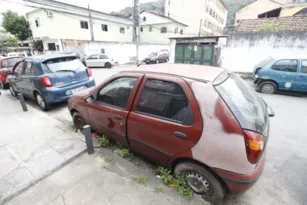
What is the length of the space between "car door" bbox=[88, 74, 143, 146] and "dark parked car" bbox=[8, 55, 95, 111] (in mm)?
2324

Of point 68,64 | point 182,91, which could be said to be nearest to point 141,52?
point 68,64

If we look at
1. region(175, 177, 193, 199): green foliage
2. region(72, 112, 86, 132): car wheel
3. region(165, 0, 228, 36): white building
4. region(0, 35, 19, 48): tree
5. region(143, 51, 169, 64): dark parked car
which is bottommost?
region(175, 177, 193, 199): green foliage

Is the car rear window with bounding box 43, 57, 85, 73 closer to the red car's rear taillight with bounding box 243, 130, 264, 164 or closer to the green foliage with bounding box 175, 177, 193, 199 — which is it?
the green foliage with bounding box 175, 177, 193, 199

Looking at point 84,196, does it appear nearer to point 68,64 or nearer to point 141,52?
point 68,64

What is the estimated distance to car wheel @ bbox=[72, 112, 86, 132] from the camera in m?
3.47

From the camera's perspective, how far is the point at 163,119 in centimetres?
192

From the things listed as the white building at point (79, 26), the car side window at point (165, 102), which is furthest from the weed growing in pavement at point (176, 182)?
the white building at point (79, 26)

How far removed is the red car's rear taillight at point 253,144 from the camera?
1.50 metres

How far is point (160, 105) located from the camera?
1992 mm

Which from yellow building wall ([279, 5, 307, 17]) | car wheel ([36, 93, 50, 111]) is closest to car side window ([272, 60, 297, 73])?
car wheel ([36, 93, 50, 111])

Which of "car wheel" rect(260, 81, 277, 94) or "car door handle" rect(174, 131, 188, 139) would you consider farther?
"car wheel" rect(260, 81, 277, 94)

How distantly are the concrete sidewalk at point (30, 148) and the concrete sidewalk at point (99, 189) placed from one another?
0.21 m

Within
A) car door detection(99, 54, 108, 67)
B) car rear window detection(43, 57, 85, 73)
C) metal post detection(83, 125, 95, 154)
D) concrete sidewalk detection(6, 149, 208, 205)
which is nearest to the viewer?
concrete sidewalk detection(6, 149, 208, 205)

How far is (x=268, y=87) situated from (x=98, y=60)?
46.7 ft
